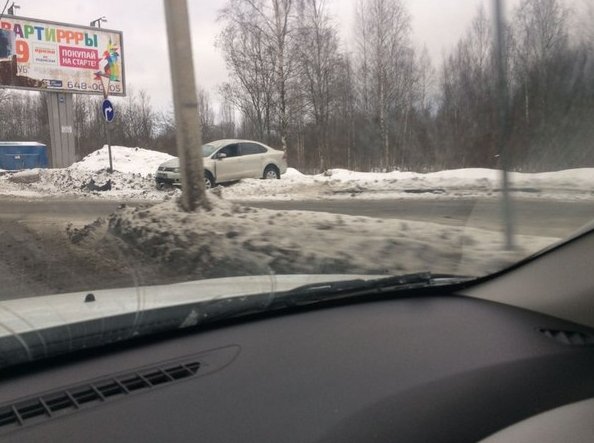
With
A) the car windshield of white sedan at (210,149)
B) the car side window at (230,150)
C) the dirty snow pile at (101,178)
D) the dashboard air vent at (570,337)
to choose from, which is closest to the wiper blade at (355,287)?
the dashboard air vent at (570,337)

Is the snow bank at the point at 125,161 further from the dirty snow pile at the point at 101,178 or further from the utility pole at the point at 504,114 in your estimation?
the utility pole at the point at 504,114

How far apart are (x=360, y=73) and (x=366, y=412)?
11.2 meters

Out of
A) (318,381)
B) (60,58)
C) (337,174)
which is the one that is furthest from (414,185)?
(60,58)

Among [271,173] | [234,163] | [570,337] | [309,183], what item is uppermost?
[234,163]

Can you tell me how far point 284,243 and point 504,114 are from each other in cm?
233

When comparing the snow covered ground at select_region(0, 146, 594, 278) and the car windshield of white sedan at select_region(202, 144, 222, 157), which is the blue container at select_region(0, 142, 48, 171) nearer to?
the car windshield of white sedan at select_region(202, 144, 222, 157)

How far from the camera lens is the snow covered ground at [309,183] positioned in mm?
5293

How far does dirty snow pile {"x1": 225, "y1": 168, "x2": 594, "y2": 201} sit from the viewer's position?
183 inches

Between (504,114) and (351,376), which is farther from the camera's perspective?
(504,114)

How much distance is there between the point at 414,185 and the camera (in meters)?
13.8

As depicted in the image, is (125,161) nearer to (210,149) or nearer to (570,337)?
(210,149)

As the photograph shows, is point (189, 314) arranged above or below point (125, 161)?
below

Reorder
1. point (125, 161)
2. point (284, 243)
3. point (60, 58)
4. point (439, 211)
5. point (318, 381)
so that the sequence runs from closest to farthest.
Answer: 1. point (318, 381)
2. point (284, 243)
3. point (439, 211)
4. point (125, 161)
5. point (60, 58)

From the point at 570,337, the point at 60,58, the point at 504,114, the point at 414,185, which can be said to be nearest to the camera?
the point at 570,337
